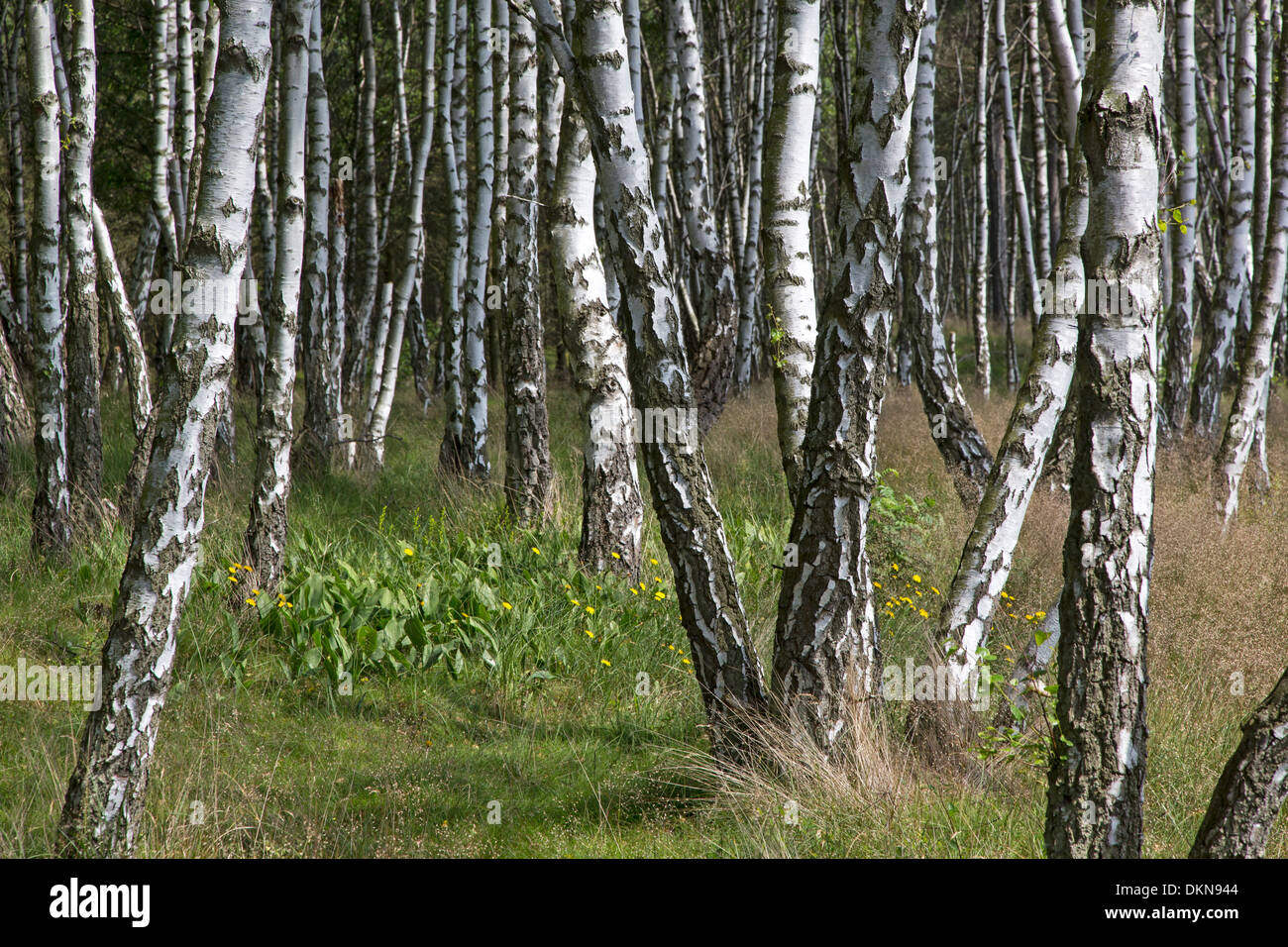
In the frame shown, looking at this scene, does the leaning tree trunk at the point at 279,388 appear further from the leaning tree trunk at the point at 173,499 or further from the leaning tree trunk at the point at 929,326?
the leaning tree trunk at the point at 929,326

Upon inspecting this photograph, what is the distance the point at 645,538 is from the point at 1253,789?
4.25m

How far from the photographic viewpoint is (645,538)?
6113 millimetres

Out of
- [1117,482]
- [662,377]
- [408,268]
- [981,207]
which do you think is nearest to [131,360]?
[408,268]

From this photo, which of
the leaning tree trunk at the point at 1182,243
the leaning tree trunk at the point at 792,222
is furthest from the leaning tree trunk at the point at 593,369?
the leaning tree trunk at the point at 1182,243

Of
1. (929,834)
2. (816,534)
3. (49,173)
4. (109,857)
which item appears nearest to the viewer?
(109,857)

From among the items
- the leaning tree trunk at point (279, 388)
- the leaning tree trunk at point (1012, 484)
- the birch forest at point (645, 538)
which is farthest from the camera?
the leaning tree trunk at point (279, 388)

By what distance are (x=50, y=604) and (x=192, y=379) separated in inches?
119

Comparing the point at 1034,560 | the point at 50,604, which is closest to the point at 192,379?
the point at 50,604

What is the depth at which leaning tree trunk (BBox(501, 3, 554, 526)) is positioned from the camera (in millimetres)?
6418

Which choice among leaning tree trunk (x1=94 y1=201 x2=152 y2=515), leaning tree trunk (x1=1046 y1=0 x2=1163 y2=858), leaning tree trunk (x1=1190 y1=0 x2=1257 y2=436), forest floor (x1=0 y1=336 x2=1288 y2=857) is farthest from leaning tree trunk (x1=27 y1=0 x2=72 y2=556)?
leaning tree trunk (x1=1190 y1=0 x2=1257 y2=436)

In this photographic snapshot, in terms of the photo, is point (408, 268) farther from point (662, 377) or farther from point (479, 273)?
point (662, 377)

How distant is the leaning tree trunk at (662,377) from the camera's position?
11.2ft
